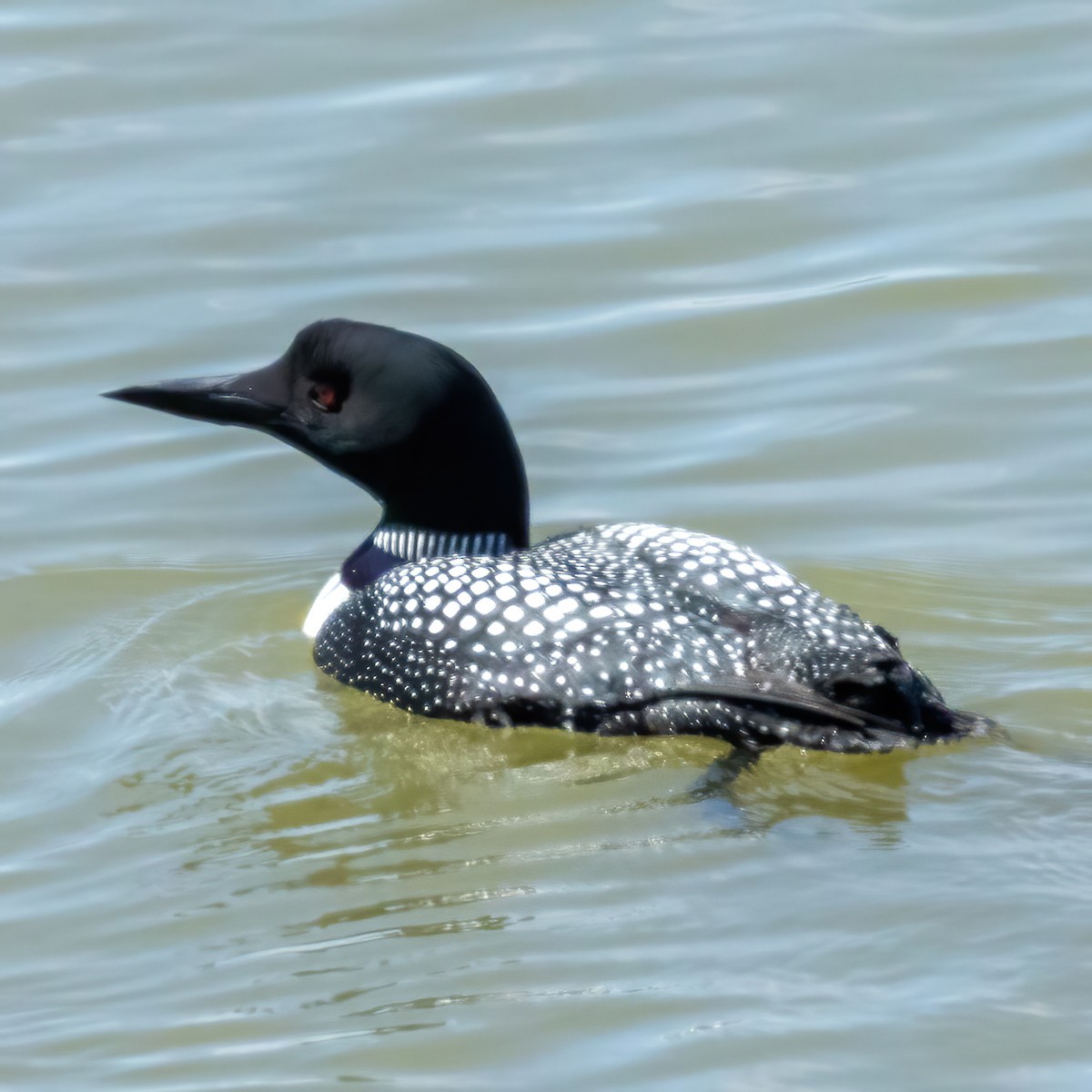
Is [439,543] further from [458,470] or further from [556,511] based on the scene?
[556,511]

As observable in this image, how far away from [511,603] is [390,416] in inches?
31.0

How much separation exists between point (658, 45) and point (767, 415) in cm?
327

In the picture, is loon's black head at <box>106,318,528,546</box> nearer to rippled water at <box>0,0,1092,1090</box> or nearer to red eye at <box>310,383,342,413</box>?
red eye at <box>310,383,342,413</box>

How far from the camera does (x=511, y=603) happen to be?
4.75 m

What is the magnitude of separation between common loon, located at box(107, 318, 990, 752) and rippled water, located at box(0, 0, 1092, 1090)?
0.36 ft

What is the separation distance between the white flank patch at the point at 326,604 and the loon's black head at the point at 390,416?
236 millimetres

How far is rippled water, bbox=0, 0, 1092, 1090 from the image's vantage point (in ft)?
11.6

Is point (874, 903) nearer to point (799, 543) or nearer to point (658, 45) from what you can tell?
point (799, 543)

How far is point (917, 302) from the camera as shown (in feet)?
24.8

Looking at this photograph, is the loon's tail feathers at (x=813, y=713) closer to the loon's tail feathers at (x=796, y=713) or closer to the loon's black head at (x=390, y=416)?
the loon's tail feathers at (x=796, y=713)

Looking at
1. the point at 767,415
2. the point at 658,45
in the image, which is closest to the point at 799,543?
the point at 767,415

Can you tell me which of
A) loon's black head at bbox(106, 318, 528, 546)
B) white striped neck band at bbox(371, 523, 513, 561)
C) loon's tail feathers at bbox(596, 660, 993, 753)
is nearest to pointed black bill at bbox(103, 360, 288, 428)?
loon's black head at bbox(106, 318, 528, 546)

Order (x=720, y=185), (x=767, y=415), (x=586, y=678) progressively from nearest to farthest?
1. (x=586, y=678)
2. (x=767, y=415)
3. (x=720, y=185)

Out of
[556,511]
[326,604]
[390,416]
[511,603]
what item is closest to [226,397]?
[390,416]
